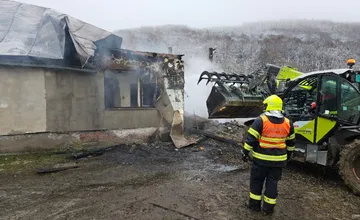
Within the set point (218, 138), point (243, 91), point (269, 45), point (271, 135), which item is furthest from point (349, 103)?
point (269, 45)

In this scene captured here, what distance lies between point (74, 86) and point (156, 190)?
4.59 meters

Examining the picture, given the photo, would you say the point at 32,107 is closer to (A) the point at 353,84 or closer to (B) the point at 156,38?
(A) the point at 353,84

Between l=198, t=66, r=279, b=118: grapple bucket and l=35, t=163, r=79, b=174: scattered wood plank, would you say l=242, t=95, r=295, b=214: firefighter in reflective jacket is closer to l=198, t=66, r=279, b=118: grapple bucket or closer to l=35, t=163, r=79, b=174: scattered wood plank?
l=198, t=66, r=279, b=118: grapple bucket

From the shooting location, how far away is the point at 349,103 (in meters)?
5.46

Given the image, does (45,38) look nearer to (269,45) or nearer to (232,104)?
(232,104)

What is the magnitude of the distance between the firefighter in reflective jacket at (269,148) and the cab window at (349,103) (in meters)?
1.97

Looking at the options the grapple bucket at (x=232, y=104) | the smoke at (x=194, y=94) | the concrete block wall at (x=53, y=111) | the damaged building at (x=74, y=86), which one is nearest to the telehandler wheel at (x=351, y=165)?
the grapple bucket at (x=232, y=104)

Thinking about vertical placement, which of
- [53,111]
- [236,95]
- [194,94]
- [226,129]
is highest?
[236,95]

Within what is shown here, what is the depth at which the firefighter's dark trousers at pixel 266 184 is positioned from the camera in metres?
4.14

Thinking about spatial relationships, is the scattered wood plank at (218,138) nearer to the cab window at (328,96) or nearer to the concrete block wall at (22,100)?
the cab window at (328,96)

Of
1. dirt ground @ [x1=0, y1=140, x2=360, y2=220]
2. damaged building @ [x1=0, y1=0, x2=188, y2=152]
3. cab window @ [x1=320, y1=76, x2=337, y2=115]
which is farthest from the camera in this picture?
damaged building @ [x1=0, y1=0, x2=188, y2=152]

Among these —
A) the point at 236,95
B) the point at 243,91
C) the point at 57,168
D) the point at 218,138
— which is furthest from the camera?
the point at 218,138

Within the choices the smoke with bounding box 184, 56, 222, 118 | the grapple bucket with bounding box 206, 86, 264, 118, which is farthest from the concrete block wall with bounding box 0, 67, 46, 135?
the smoke with bounding box 184, 56, 222, 118

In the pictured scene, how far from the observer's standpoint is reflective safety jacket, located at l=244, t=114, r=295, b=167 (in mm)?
4094
